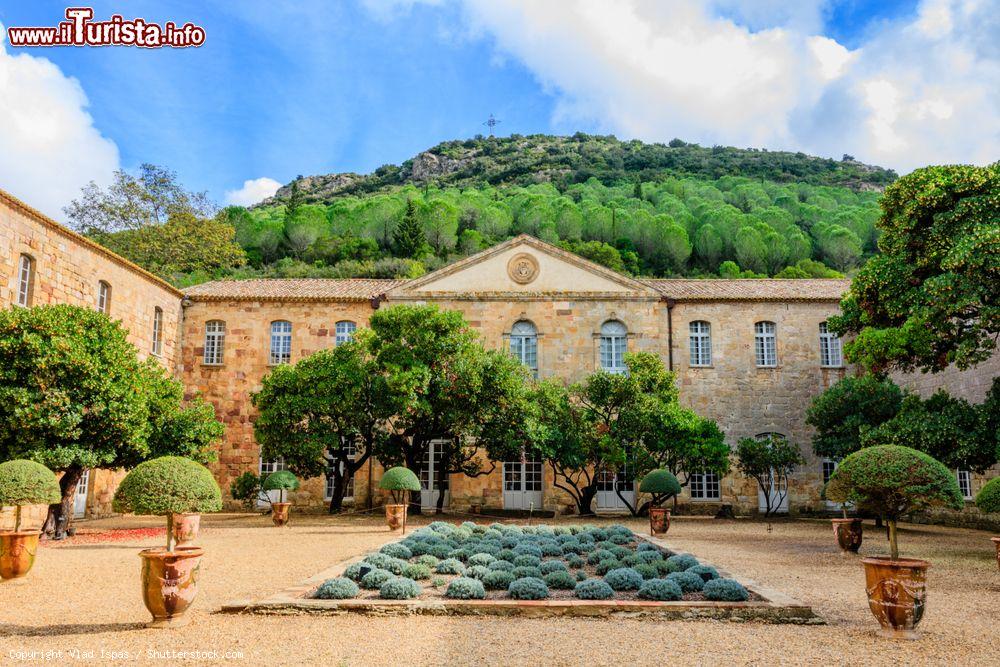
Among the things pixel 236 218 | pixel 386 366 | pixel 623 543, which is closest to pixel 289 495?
pixel 386 366

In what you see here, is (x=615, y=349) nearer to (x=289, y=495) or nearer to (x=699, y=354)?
(x=699, y=354)

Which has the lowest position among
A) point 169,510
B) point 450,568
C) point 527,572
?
point 450,568

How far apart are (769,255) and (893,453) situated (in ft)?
152

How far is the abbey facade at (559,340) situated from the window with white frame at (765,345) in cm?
4

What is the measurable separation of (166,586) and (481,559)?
5100mm

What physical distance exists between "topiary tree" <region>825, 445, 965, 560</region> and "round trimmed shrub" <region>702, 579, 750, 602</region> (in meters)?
2.18

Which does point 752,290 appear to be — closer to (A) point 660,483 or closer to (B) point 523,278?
(B) point 523,278

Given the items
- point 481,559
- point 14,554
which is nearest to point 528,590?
point 481,559

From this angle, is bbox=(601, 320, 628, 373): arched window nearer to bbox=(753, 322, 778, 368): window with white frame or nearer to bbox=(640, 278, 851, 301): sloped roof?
bbox=(640, 278, 851, 301): sloped roof

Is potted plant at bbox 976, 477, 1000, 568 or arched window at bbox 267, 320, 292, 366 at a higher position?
arched window at bbox 267, 320, 292, 366

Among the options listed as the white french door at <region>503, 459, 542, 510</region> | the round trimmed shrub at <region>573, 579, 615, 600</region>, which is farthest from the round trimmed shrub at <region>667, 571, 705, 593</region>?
the white french door at <region>503, 459, 542, 510</region>

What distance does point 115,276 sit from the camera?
21109 millimetres

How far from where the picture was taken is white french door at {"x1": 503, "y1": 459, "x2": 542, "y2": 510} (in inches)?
976

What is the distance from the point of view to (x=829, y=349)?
2600 cm
